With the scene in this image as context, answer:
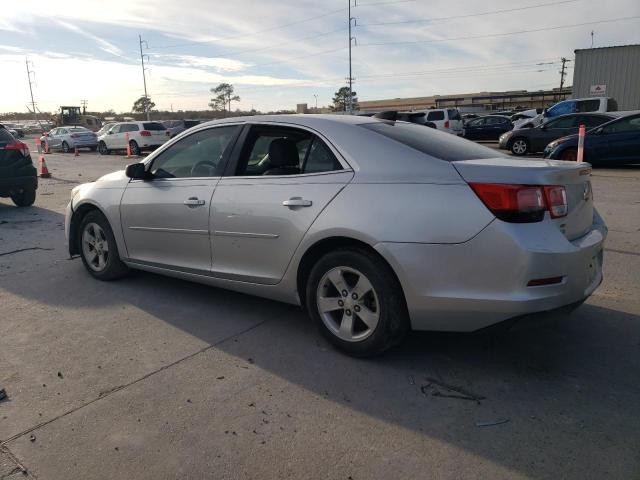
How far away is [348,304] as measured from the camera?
3434 millimetres

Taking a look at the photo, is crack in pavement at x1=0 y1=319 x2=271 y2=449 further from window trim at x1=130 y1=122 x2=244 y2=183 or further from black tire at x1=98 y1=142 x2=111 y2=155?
black tire at x1=98 y1=142 x2=111 y2=155

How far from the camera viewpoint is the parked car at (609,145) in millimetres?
12844

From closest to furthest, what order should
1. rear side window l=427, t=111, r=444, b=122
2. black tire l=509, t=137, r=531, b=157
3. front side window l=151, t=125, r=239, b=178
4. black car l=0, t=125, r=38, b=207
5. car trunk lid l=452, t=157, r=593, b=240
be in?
1. car trunk lid l=452, t=157, r=593, b=240
2. front side window l=151, t=125, r=239, b=178
3. black car l=0, t=125, r=38, b=207
4. black tire l=509, t=137, r=531, b=157
5. rear side window l=427, t=111, r=444, b=122

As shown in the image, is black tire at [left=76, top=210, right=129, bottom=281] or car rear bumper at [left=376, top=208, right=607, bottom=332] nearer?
car rear bumper at [left=376, top=208, right=607, bottom=332]

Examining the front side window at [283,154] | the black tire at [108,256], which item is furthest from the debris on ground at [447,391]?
the black tire at [108,256]

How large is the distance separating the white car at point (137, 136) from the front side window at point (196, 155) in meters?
21.9

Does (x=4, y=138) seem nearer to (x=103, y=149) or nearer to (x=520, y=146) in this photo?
(x=520, y=146)

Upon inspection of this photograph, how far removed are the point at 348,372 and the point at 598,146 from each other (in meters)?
12.3

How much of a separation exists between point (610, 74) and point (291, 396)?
95.3ft

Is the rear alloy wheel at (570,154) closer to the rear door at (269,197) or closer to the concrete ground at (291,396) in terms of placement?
the concrete ground at (291,396)

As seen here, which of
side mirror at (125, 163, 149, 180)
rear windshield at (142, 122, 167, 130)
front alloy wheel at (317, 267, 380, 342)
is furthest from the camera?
rear windshield at (142, 122, 167, 130)

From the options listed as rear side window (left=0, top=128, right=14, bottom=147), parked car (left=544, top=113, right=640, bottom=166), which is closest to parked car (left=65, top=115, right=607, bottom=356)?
rear side window (left=0, top=128, right=14, bottom=147)

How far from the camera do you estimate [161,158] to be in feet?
15.7

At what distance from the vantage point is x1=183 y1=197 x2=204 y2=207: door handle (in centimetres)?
422
